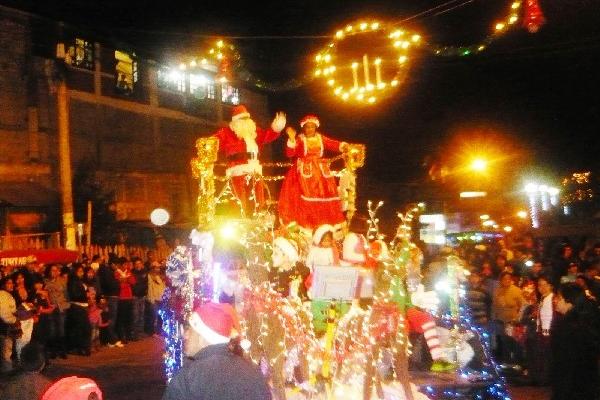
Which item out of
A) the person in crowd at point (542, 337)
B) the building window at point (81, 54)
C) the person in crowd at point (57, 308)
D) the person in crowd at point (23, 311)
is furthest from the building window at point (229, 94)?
the person in crowd at point (542, 337)

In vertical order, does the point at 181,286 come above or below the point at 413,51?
below

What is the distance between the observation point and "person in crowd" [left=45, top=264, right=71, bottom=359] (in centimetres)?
1260

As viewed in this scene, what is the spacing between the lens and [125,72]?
82.3 ft

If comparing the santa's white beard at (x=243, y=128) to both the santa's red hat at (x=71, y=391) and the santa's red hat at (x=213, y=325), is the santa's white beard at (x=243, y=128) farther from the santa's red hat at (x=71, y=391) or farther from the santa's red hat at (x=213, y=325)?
the santa's red hat at (x=213, y=325)

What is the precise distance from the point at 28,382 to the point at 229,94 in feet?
89.1

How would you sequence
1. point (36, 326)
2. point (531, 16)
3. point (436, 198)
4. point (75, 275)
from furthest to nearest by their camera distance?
point (436, 198)
point (75, 275)
point (36, 326)
point (531, 16)

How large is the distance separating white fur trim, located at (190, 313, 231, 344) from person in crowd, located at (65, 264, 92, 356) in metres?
9.80

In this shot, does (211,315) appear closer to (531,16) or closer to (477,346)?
(477,346)

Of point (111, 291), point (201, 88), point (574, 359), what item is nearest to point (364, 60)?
point (574, 359)

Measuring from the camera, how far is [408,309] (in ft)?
26.3

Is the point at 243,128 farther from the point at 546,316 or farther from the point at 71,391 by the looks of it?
the point at 71,391

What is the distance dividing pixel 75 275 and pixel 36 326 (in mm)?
1593

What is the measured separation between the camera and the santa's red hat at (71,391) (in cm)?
435

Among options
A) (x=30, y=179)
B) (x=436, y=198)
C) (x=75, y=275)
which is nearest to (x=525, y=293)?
(x=75, y=275)
